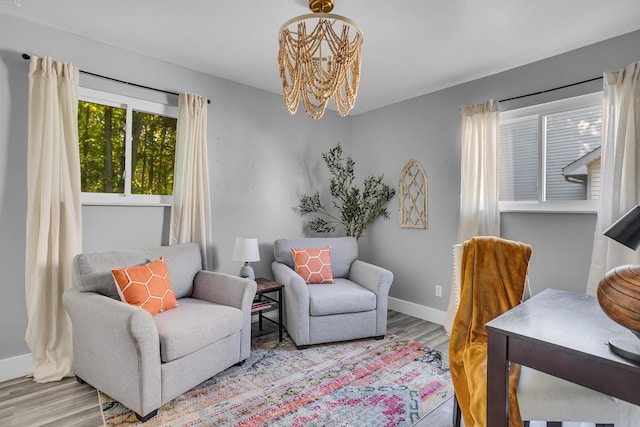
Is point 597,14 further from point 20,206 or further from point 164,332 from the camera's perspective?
point 20,206

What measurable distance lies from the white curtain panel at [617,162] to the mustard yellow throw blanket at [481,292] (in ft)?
3.76

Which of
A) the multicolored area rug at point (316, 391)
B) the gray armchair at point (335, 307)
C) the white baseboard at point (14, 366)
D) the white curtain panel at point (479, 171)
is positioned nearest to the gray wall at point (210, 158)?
the white baseboard at point (14, 366)

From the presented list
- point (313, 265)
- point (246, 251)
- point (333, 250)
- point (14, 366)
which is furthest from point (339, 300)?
point (14, 366)

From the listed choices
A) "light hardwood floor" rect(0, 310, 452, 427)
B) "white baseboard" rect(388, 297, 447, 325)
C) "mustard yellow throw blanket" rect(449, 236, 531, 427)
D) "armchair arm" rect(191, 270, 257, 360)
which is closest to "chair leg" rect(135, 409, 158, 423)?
"light hardwood floor" rect(0, 310, 452, 427)

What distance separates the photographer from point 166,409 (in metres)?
1.99

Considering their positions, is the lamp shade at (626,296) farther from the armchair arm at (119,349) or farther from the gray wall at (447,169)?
the armchair arm at (119,349)

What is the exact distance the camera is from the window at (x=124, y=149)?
262 cm

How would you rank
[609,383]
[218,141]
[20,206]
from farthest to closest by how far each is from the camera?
[218,141]
[20,206]
[609,383]

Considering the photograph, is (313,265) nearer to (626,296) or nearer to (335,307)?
(335,307)

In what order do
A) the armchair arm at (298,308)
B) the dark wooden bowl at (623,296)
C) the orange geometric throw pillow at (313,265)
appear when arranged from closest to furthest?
1. the dark wooden bowl at (623,296)
2. the armchair arm at (298,308)
3. the orange geometric throw pillow at (313,265)

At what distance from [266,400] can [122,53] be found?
111 inches

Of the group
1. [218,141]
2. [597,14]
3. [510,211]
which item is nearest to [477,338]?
[510,211]

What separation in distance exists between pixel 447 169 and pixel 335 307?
180 cm

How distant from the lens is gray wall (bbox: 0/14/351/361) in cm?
227
